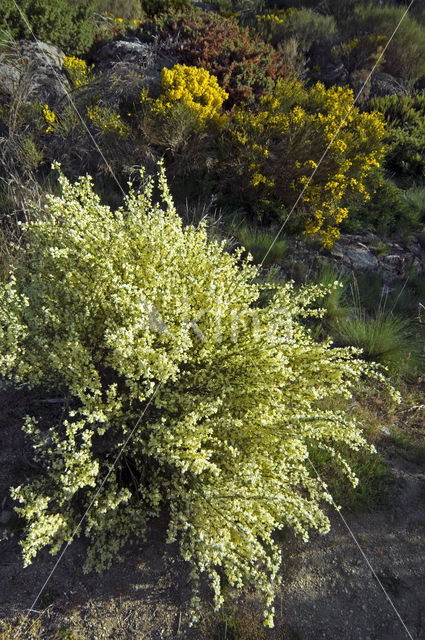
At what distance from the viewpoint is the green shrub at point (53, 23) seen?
6.36 m

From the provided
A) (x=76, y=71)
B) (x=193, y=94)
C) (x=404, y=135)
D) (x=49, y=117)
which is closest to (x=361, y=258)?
(x=404, y=135)

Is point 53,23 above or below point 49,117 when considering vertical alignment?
above

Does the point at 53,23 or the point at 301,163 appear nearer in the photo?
the point at 301,163

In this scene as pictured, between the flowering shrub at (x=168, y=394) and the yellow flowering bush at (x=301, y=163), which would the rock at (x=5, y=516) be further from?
the yellow flowering bush at (x=301, y=163)

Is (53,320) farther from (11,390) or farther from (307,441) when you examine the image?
(307,441)

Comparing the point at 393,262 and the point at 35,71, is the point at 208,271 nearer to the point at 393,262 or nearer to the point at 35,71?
the point at 393,262

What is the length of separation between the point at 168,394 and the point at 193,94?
432 cm

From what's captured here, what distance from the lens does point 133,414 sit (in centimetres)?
236

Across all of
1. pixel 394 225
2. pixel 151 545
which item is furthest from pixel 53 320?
pixel 394 225

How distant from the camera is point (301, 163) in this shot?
4.95m

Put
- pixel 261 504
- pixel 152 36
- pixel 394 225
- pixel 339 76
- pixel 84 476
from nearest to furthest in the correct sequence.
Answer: pixel 84 476 → pixel 261 504 → pixel 394 225 → pixel 152 36 → pixel 339 76

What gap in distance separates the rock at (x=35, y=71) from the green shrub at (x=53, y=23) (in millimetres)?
300

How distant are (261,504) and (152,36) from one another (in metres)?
6.95

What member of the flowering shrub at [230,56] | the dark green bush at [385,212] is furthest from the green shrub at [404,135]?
the flowering shrub at [230,56]
